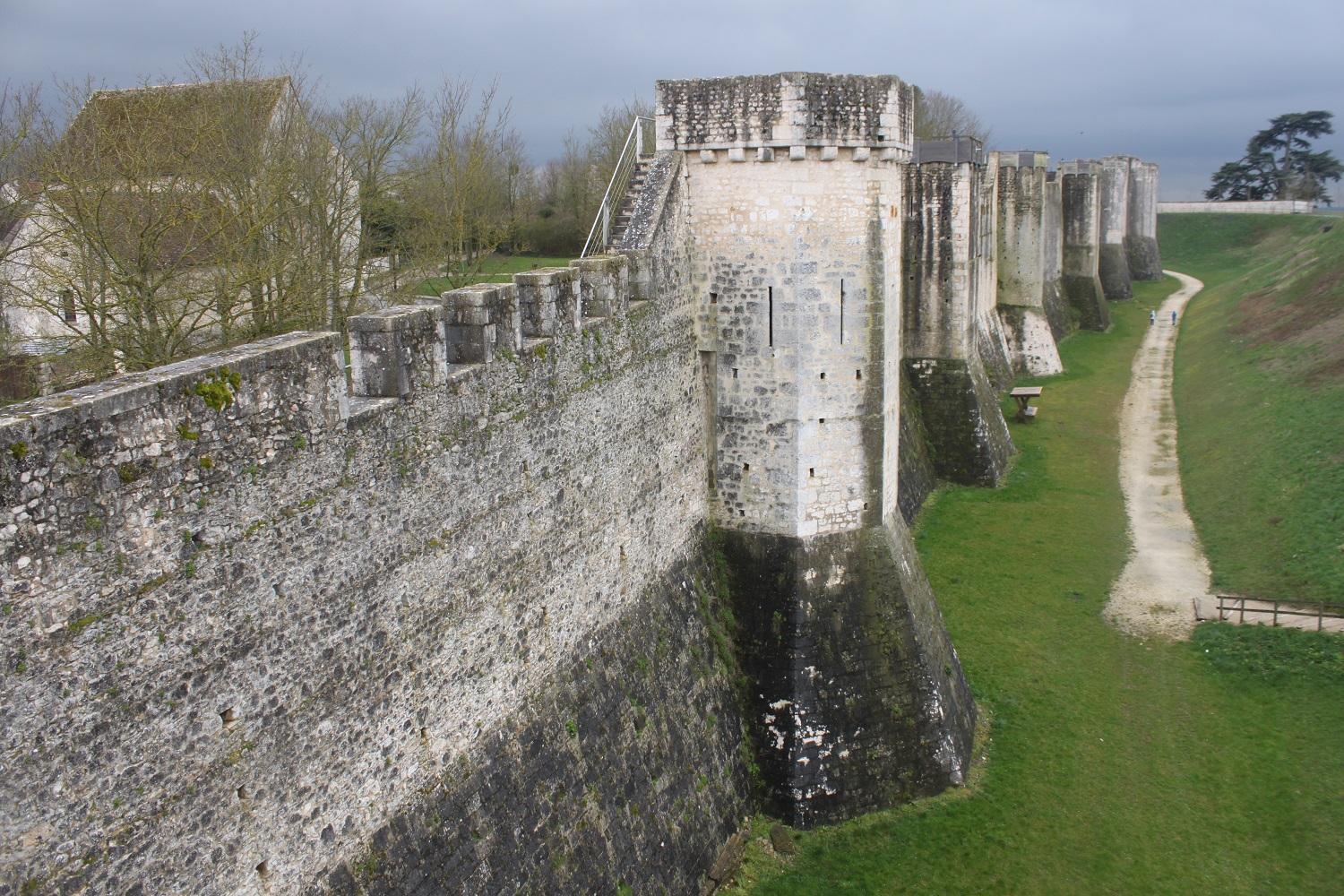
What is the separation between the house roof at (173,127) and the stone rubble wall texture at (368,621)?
800 cm

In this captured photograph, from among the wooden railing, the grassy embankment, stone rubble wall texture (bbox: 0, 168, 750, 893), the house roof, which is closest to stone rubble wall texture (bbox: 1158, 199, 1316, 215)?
the grassy embankment

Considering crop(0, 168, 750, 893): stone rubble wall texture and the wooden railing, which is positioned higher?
crop(0, 168, 750, 893): stone rubble wall texture

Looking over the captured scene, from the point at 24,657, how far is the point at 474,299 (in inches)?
161

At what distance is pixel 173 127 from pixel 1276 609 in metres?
19.0

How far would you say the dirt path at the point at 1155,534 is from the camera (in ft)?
58.0

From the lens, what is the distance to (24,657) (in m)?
4.77

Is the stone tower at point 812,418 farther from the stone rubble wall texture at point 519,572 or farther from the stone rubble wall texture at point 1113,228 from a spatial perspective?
the stone rubble wall texture at point 1113,228

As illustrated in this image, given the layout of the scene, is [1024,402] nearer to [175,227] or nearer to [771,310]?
[771,310]

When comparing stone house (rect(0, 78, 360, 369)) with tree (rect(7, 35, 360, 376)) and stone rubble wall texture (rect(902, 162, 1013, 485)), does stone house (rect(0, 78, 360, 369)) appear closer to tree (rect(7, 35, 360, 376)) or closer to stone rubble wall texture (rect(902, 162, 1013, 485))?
tree (rect(7, 35, 360, 376))

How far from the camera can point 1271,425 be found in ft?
84.6

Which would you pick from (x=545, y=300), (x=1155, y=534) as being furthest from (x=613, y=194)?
(x=1155, y=534)

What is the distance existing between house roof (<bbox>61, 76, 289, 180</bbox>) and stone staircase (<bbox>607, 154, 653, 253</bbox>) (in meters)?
6.51

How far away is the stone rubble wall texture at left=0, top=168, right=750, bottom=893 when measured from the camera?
5.03 metres

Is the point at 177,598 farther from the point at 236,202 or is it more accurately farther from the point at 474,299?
the point at 236,202
